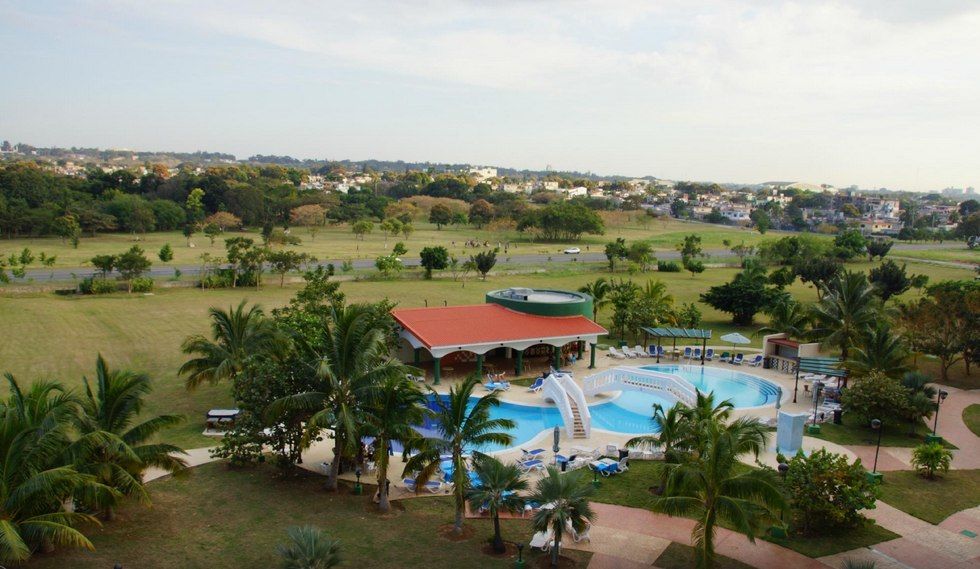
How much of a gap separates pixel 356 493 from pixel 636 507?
7672 mm

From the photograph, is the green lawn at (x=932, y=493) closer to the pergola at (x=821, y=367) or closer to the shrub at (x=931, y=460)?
the shrub at (x=931, y=460)

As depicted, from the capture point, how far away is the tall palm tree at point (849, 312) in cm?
3181

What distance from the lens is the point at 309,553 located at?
1260cm

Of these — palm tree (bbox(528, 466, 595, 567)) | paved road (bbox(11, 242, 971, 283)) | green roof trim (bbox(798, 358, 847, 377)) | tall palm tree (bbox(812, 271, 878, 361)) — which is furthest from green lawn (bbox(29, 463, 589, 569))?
paved road (bbox(11, 242, 971, 283))

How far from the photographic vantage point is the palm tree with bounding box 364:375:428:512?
17406 millimetres

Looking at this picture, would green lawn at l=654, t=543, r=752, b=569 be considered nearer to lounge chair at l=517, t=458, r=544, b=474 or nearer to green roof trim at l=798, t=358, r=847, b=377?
lounge chair at l=517, t=458, r=544, b=474

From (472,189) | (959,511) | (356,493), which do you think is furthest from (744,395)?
(472,189)

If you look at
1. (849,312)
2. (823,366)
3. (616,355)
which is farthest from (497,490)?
(849,312)

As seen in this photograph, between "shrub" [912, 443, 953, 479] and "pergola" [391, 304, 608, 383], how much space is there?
13932mm

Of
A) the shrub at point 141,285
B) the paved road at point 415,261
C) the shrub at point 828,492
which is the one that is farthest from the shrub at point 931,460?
the paved road at point 415,261

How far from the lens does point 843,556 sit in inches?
650

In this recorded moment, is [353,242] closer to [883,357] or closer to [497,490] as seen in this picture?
[883,357]

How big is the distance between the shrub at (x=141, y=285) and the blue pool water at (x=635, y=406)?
30.5 m

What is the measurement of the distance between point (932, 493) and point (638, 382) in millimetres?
12296
